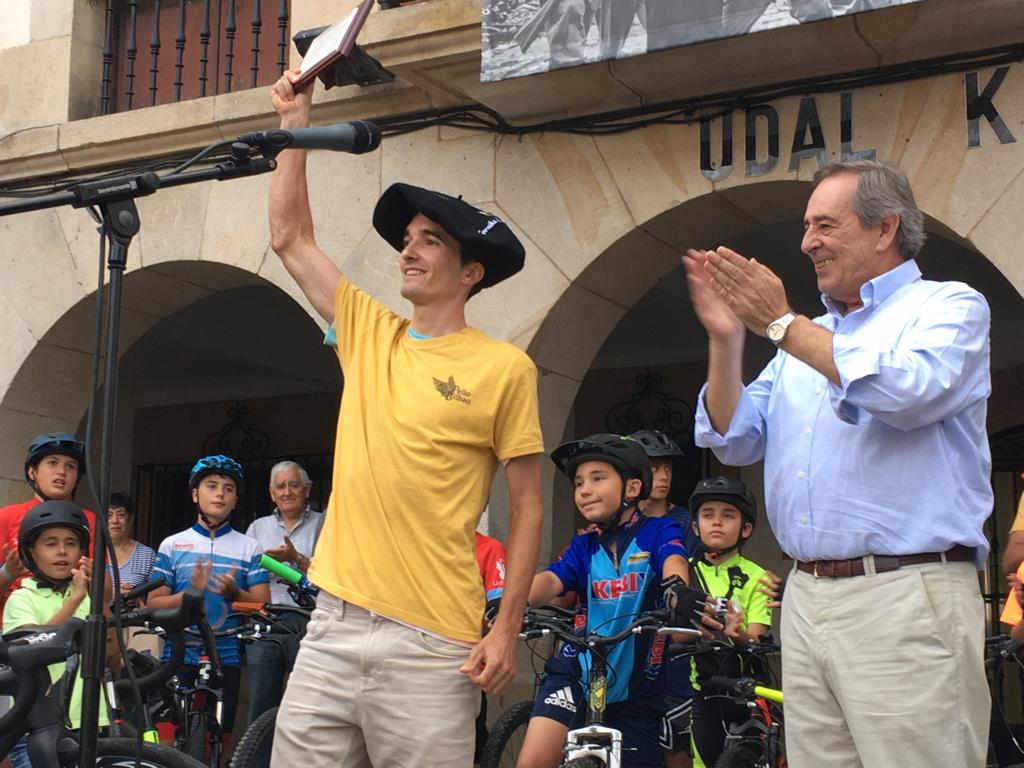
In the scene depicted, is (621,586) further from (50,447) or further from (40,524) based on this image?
(50,447)

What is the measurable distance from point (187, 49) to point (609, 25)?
3.65 meters

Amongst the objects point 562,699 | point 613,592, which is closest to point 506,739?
point 562,699

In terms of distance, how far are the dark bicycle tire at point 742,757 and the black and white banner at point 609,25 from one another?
3.16 meters

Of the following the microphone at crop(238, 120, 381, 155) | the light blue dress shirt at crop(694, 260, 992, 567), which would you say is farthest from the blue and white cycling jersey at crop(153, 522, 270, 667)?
the light blue dress shirt at crop(694, 260, 992, 567)

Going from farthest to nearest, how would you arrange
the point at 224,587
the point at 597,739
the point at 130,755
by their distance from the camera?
the point at 224,587 < the point at 597,739 < the point at 130,755

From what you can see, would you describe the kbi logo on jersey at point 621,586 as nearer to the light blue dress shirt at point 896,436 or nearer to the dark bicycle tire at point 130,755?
the light blue dress shirt at point 896,436

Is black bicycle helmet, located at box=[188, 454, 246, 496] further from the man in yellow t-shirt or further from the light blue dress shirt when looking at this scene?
the light blue dress shirt

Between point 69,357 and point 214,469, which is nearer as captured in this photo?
point 214,469

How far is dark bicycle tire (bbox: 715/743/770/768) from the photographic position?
614 cm

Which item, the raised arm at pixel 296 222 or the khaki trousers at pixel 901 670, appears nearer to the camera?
the khaki trousers at pixel 901 670

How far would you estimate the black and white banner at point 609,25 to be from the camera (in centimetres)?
695

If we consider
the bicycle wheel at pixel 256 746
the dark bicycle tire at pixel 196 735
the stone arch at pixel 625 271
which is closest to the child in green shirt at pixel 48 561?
the bicycle wheel at pixel 256 746

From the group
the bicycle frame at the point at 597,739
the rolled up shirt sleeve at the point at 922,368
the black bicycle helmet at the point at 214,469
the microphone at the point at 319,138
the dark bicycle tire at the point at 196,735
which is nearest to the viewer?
the rolled up shirt sleeve at the point at 922,368

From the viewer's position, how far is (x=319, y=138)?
396cm
